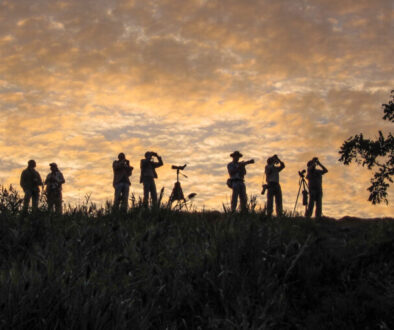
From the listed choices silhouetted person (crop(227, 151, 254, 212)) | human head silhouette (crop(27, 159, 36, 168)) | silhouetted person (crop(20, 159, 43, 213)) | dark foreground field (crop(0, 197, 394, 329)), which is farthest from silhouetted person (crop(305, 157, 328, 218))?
human head silhouette (crop(27, 159, 36, 168))

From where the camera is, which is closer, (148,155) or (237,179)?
(237,179)

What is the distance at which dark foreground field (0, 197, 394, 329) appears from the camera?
18.7 feet

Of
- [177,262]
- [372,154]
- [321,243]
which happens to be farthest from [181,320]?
[372,154]

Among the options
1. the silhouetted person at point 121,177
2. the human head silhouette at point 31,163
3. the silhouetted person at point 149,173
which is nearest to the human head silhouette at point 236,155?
the silhouetted person at point 149,173

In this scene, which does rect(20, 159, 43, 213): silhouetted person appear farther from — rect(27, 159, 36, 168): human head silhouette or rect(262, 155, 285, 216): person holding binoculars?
rect(262, 155, 285, 216): person holding binoculars

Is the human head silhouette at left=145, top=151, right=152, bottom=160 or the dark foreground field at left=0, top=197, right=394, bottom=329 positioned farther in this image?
the human head silhouette at left=145, top=151, right=152, bottom=160

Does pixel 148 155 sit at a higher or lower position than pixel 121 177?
higher

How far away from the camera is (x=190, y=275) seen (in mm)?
7270

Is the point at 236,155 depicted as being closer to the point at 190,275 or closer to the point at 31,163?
the point at 31,163

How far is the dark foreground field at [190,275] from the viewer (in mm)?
5715

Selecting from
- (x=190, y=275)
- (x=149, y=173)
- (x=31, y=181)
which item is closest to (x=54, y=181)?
(x=31, y=181)

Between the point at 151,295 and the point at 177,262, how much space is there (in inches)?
34.5

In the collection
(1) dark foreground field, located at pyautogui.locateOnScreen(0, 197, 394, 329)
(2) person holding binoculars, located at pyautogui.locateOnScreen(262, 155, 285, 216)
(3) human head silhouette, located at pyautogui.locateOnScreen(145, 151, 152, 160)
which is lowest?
(1) dark foreground field, located at pyautogui.locateOnScreen(0, 197, 394, 329)

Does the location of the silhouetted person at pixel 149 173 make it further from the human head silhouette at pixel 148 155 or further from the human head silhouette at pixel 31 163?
the human head silhouette at pixel 31 163
